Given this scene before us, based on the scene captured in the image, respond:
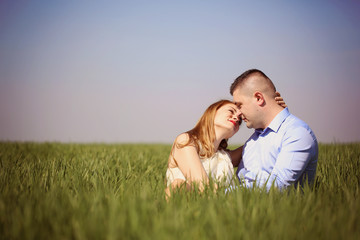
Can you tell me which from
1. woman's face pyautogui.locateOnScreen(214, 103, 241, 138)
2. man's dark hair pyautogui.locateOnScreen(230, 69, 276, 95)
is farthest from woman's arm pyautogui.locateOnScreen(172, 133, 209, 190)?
man's dark hair pyautogui.locateOnScreen(230, 69, 276, 95)

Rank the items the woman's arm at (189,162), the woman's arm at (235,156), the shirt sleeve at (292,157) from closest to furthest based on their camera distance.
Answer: the shirt sleeve at (292,157)
the woman's arm at (189,162)
the woman's arm at (235,156)

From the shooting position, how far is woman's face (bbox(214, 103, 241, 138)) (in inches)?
121

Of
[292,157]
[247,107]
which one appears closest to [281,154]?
[292,157]

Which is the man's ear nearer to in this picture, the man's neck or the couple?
the couple

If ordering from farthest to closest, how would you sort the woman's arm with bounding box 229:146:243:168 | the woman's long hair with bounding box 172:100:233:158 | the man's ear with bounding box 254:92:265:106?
the woman's arm with bounding box 229:146:243:168
the woman's long hair with bounding box 172:100:233:158
the man's ear with bounding box 254:92:265:106

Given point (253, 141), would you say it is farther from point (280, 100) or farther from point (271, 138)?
point (280, 100)

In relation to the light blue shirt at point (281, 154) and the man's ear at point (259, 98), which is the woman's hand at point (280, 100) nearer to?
the light blue shirt at point (281, 154)

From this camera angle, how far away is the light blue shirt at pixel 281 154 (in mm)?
2727

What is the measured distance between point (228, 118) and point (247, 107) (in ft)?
0.80

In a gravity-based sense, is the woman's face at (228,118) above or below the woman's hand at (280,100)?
below

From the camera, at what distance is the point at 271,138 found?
3.06 metres

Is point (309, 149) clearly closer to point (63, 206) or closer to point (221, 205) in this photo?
point (221, 205)

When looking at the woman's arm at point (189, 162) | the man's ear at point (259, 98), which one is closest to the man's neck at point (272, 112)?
the man's ear at point (259, 98)

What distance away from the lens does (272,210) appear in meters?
1.92
